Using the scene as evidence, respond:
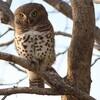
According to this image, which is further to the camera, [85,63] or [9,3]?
[9,3]

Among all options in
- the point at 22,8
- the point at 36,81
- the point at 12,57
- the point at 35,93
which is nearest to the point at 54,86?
the point at 35,93

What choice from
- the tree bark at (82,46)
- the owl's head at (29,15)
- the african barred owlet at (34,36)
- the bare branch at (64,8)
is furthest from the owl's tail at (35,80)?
the bare branch at (64,8)

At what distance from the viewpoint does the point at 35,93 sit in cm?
285

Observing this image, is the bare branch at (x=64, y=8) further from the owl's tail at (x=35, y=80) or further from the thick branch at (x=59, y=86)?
the thick branch at (x=59, y=86)

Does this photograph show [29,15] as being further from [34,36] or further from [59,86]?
[59,86]

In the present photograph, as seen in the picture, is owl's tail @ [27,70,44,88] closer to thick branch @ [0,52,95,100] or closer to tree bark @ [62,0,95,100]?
tree bark @ [62,0,95,100]

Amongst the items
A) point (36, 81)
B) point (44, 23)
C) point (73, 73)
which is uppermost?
point (44, 23)

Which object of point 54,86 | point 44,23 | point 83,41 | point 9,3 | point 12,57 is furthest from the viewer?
point 9,3

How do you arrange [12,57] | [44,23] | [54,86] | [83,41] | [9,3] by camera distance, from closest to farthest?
1. [12,57]
2. [54,86]
3. [83,41]
4. [44,23]
5. [9,3]

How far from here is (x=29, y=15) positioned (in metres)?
4.11

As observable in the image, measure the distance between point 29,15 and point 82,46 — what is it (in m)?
0.92

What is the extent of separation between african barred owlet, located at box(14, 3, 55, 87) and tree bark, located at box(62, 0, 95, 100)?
0.41 meters

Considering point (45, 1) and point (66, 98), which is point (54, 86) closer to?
point (66, 98)

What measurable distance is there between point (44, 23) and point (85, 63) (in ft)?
2.68
